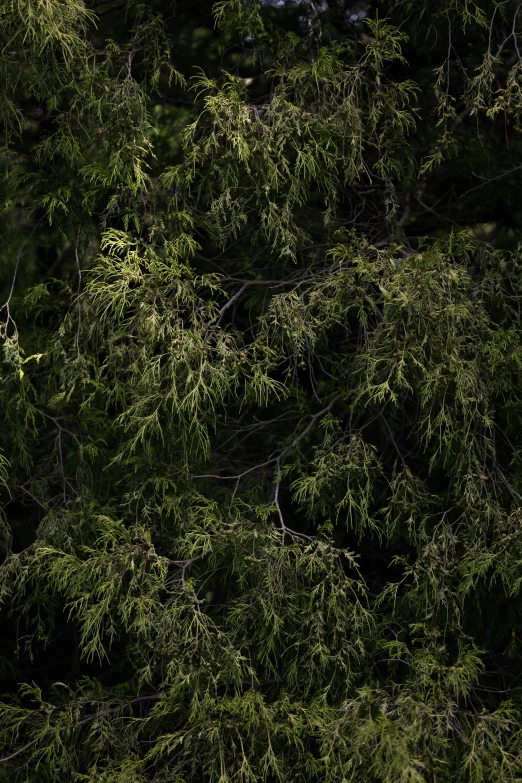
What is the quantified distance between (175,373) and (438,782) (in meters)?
2.15

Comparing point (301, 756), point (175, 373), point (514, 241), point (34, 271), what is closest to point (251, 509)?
point (175, 373)

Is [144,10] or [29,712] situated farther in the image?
[144,10]

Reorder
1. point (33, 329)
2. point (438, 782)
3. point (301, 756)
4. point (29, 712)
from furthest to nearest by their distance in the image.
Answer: point (33, 329), point (29, 712), point (301, 756), point (438, 782)

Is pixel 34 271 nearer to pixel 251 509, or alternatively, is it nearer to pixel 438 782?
pixel 251 509

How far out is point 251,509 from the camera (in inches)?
199

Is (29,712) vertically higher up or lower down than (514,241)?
lower down

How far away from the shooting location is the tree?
4508 mm

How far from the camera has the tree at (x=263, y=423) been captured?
451cm

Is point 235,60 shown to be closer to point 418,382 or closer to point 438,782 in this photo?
point 418,382

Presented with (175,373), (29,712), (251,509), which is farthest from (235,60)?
(29,712)

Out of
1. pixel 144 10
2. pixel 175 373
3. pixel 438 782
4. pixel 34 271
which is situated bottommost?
pixel 438 782

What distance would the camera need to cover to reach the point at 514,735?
4.19m

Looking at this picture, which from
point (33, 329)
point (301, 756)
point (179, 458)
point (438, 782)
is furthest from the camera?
point (33, 329)

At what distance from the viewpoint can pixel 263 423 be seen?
5.58m
